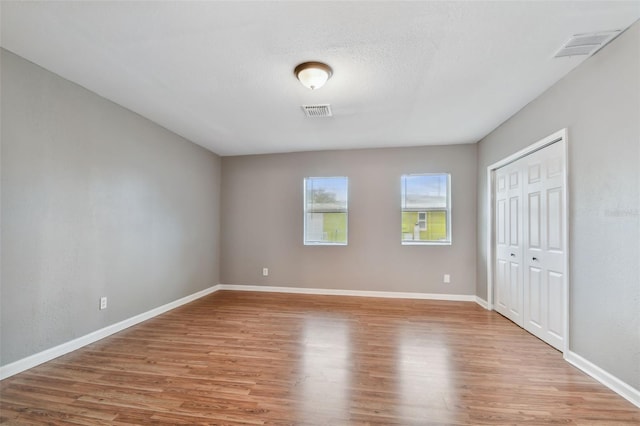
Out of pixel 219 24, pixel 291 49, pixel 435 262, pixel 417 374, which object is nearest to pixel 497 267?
pixel 435 262

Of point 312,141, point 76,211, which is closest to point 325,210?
point 312,141

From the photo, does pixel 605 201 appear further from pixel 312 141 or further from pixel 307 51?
pixel 312 141

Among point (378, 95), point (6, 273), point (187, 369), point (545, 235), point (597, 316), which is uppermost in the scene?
point (378, 95)

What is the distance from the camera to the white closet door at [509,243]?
344 centimetres

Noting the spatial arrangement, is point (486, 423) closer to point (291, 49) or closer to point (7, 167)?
point (291, 49)

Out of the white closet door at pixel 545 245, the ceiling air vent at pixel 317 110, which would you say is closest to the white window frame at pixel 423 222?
the white closet door at pixel 545 245

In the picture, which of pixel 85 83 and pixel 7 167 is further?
pixel 85 83

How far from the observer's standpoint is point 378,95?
2.97 metres

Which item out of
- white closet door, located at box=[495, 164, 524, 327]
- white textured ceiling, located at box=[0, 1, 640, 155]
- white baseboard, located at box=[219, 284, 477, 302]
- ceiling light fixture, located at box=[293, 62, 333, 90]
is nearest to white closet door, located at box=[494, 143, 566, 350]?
white closet door, located at box=[495, 164, 524, 327]

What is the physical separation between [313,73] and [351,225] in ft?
10.1

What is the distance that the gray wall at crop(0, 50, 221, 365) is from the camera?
2283 millimetres

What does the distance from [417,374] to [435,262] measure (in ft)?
9.02

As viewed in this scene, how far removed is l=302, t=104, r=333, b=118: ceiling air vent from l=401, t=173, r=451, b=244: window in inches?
84.4

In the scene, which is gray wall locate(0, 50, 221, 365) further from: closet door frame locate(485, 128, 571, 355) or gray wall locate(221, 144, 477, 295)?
closet door frame locate(485, 128, 571, 355)
